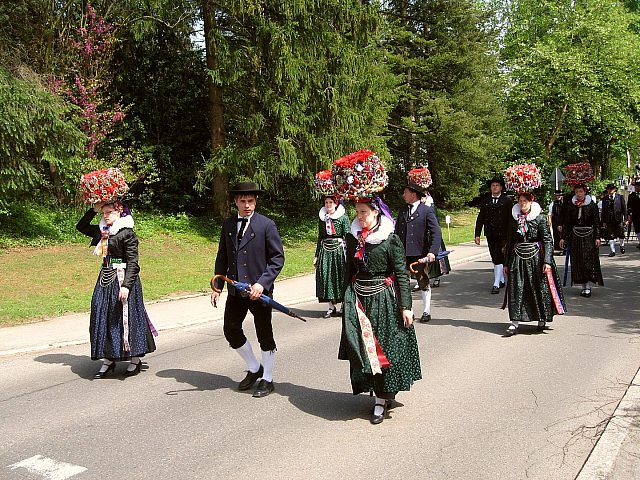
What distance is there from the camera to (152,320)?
10156 mm

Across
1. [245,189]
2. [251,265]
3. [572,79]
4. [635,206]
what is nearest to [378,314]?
[251,265]

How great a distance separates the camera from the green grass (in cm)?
1183

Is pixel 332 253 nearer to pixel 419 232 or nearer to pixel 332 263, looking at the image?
pixel 332 263

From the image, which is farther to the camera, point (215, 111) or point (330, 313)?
point (215, 111)

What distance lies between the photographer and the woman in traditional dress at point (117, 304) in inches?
270

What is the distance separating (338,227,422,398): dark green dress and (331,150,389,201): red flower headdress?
0.44 metres

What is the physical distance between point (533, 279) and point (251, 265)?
431 cm

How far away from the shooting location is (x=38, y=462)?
4707 millimetres

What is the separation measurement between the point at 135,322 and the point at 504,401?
3.82 m

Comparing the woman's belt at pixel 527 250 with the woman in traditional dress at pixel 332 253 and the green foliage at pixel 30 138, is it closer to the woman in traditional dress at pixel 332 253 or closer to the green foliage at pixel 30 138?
the woman in traditional dress at pixel 332 253

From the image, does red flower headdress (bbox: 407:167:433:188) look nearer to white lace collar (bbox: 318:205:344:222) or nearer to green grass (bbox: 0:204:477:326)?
white lace collar (bbox: 318:205:344:222)

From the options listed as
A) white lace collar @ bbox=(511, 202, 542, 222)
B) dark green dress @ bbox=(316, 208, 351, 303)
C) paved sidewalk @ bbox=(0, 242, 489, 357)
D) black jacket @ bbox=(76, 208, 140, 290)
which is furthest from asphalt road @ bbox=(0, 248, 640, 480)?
white lace collar @ bbox=(511, 202, 542, 222)

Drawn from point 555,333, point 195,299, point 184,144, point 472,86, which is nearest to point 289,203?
point 184,144

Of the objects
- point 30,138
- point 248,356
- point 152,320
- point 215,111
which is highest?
point 215,111
